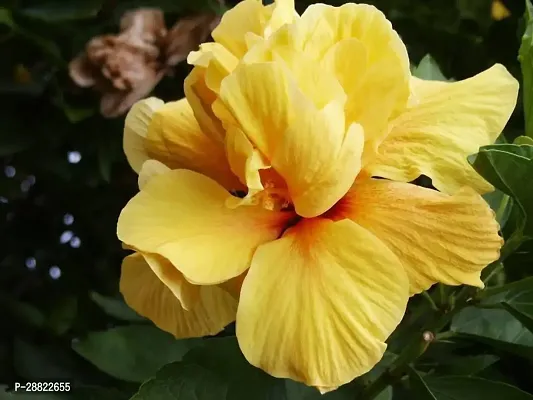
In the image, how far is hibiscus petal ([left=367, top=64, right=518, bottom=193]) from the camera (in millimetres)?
396

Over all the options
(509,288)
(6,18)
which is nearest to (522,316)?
(509,288)

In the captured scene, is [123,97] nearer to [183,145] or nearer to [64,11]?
[64,11]

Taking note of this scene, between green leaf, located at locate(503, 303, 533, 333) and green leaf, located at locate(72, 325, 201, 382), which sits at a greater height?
green leaf, located at locate(503, 303, 533, 333)

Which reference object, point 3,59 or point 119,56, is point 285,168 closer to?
point 119,56

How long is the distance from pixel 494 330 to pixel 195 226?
0.96 feet

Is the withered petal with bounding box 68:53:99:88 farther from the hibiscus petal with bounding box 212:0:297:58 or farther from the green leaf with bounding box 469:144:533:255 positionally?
the green leaf with bounding box 469:144:533:255

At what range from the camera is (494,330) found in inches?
22.3

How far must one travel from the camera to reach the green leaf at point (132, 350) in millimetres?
715

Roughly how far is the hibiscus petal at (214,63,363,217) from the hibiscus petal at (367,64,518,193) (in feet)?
0.13

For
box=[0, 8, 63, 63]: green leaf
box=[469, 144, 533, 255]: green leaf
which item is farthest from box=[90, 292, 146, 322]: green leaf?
box=[469, 144, 533, 255]: green leaf

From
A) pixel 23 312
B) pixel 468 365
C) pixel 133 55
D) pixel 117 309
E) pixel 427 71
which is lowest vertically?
pixel 23 312

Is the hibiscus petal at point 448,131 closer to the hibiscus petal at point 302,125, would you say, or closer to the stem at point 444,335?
the hibiscus petal at point 302,125

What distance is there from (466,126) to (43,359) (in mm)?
651

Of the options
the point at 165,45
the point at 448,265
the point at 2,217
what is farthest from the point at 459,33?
the point at 2,217
